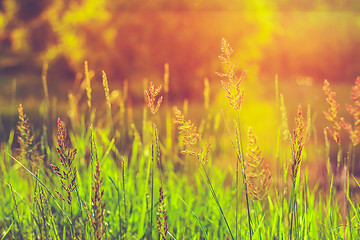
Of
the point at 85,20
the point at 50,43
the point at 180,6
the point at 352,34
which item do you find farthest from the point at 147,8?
the point at 352,34

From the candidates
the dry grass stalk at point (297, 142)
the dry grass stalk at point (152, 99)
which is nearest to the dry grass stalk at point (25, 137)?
the dry grass stalk at point (152, 99)

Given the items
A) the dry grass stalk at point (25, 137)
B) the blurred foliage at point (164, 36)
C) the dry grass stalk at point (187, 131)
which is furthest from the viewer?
the blurred foliage at point (164, 36)

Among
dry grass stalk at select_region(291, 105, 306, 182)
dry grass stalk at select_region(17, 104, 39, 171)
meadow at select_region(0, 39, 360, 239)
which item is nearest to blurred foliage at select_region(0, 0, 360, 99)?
meadow at select_region(0, 39, 360, 239)

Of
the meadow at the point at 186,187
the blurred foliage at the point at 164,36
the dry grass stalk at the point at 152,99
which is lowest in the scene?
the meadow at the point at 186,187

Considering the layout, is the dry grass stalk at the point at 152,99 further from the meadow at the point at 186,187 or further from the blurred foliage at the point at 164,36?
the blurred foliage at the point at 164,36

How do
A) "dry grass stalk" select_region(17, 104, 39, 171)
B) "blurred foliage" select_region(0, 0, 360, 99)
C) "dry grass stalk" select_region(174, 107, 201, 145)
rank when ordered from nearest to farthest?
"dry grass stalk" select_region(174, 107, 201, 145) < "dry grass stalk" select_region(17, 104, 39, 171) < "blurred foliage" select_region(0, 0, 360, 99)

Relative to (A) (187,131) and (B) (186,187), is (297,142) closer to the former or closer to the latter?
(A) (187,131)

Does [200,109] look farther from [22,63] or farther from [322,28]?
[322,28]

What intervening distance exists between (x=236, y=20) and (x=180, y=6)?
1559 mm

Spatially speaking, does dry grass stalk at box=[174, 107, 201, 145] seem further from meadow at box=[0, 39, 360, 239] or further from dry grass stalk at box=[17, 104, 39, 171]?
dry grass stalk at box=[17, 104, 39, 171]

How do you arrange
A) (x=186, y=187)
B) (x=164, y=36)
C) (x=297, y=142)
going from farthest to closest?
(x=164, y=36), (x=186, y=187), (x=297, y=142)

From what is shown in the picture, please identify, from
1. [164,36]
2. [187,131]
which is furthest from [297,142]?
[164,36]

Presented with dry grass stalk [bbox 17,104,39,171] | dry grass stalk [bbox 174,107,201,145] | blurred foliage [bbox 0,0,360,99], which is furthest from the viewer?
blurred foliage [bbox 0,0,360,99]

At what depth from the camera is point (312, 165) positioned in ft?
25.1
